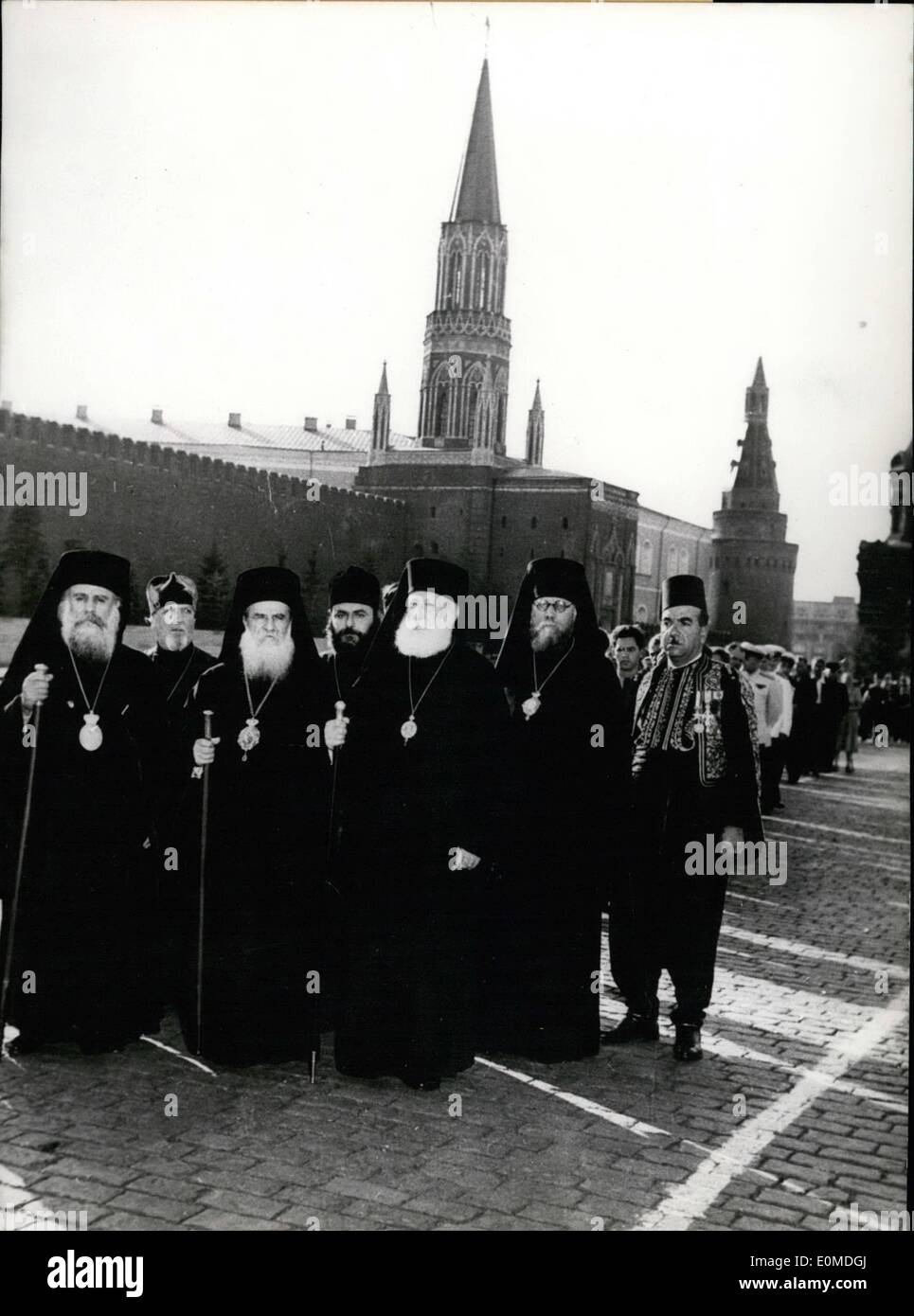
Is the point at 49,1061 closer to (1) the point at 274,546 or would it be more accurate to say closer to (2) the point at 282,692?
(2) the point at 282,692

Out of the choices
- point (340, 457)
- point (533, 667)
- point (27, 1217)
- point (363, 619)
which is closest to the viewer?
point (27, 1217)

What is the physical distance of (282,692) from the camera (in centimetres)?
552

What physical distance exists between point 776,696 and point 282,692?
828 cm

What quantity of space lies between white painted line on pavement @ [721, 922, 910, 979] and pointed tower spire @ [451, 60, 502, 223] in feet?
15.8

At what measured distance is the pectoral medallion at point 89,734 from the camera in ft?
17.8

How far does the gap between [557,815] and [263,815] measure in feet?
4.50

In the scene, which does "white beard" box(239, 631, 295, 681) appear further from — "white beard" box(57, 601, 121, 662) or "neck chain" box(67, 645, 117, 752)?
"neck chain" box(67, 645, 117, 752)

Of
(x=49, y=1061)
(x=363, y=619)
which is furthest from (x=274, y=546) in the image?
(x=49, y=1061)

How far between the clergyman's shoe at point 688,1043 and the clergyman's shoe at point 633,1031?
24 centimetres

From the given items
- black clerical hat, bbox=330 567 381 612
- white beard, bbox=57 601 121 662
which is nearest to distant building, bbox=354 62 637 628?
black clerical hat, bbox=330 567 381 612

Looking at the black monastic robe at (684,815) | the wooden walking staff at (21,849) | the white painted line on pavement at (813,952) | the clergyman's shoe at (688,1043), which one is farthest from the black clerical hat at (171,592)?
the white painted line on pavement at (813,952)

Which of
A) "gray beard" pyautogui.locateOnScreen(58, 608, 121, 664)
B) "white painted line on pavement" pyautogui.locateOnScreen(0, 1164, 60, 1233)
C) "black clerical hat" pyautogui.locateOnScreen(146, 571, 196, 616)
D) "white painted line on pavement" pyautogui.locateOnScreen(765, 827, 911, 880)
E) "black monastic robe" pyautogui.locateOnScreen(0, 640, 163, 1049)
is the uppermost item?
"black clerical hat" pyautogui.locateOnScreen(146, 571, 196, 616)

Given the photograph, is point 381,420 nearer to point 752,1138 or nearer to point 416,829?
point 416,829

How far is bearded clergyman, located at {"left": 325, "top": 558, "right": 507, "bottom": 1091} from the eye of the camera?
5.21m
